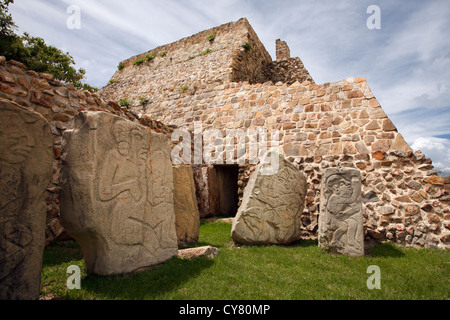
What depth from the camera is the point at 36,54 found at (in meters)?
15.2

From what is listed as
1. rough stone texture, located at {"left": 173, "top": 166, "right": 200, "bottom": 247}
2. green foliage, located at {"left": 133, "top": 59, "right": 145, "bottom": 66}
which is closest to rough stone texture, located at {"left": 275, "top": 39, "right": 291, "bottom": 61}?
green foliage, located at {"left": 133, "top": 59, "right": 145, "bottom": 66}

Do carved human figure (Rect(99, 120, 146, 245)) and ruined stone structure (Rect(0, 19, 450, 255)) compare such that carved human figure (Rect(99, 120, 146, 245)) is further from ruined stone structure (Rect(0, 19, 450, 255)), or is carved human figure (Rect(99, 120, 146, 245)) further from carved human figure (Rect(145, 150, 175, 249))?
ruined stone structure (Rect(0, 19, 450, 255))

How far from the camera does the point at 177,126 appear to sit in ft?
29.5

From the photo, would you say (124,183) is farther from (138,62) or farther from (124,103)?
(138,62)

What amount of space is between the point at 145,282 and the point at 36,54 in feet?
58.7

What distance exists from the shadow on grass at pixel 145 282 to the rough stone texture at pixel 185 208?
4.30ft

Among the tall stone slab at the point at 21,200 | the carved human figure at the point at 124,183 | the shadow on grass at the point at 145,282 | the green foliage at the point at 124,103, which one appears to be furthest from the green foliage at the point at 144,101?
the tall stone slab at the point at 21,200

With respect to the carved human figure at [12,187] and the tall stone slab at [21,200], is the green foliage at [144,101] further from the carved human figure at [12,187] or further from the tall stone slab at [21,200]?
the carved human figure at [12,187]

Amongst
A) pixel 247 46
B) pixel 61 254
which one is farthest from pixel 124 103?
pixel 61 254

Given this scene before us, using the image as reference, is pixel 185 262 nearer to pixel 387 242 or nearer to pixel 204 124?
pixel 387 242

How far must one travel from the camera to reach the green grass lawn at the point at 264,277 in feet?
8.53

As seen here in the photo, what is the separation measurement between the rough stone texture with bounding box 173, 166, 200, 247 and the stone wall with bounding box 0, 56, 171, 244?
1944mm

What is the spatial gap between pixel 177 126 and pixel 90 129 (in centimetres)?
627

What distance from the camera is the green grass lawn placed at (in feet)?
8.53
